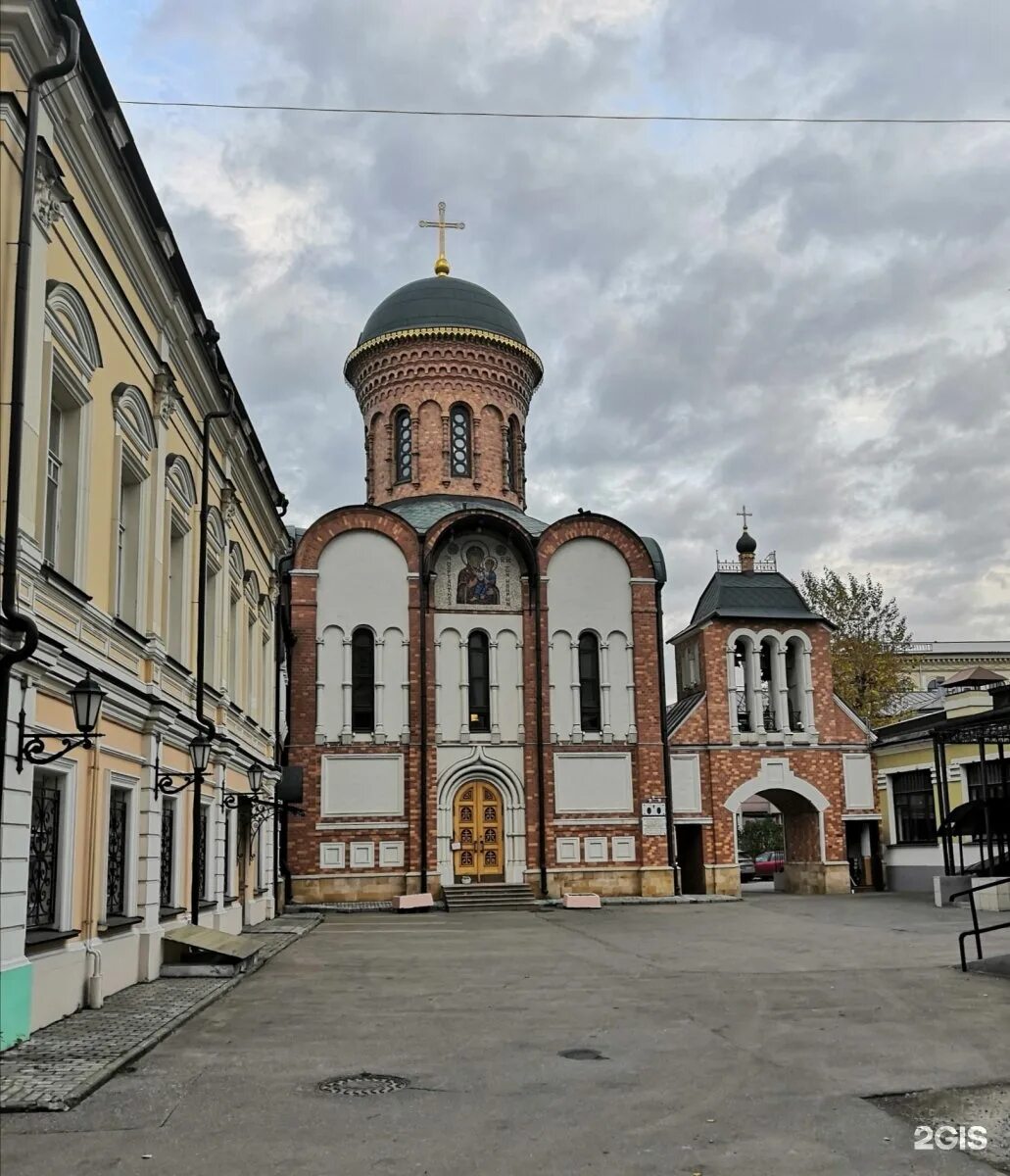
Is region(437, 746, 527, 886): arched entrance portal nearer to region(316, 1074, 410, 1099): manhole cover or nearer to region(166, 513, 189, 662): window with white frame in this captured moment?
region(166, 513, 189, 662): window with white frame

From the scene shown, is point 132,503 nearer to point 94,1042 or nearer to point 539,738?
point 94,1042

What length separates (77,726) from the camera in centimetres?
978

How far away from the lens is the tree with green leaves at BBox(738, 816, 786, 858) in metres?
61.9

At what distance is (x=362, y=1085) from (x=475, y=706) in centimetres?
2144

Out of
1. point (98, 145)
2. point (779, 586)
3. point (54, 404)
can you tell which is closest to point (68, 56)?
point (98, 145)

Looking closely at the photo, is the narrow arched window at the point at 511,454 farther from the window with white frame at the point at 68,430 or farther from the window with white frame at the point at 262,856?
the window with white frame at the point at 68,430

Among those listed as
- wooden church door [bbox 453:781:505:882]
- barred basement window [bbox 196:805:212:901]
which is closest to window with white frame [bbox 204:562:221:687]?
barred basement window [bbox 196:805:212:901]

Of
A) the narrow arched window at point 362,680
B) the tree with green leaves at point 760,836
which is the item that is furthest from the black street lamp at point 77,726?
the tree with green leaves at point 760,836

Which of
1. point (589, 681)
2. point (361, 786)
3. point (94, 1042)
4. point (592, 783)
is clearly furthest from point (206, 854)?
point (589, 681)

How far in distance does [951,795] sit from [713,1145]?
25410 mm

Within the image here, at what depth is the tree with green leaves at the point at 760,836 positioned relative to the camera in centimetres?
6191

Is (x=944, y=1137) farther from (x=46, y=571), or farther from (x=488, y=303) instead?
(x=488, y=303)

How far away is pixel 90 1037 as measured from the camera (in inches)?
371

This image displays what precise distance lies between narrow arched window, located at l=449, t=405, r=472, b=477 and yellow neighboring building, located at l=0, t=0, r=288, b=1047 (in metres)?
16.5
